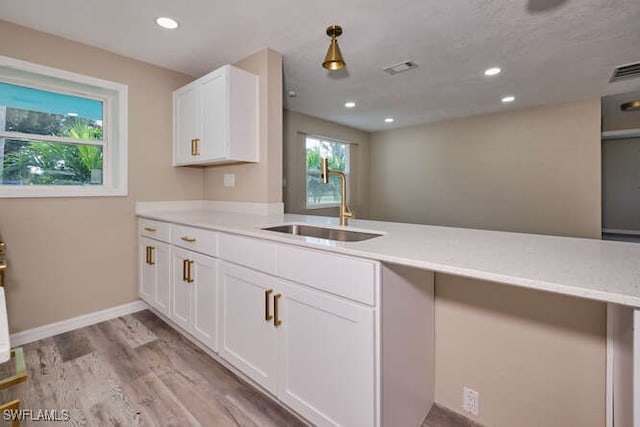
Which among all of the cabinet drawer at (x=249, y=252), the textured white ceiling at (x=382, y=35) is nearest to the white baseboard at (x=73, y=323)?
the cabinet drawer at (x=249, y=252)

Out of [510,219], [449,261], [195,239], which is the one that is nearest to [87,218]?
[195,239]

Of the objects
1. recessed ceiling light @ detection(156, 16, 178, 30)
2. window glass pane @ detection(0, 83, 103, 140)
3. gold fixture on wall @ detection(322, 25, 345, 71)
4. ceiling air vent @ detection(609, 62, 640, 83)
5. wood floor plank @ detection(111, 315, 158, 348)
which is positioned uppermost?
ceiling air vent @ detection(609, 62, 640, 83)

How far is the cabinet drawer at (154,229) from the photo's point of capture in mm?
2283

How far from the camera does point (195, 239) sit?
198 centimetres

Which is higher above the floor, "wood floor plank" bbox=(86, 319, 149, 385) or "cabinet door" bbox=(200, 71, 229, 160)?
"cabinet door" bbox=(200, 71, 229, 160)

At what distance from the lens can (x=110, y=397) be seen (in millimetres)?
1605

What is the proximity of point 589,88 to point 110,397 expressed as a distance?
5.44 meters

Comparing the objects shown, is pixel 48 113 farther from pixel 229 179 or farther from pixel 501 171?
pixel 501 171

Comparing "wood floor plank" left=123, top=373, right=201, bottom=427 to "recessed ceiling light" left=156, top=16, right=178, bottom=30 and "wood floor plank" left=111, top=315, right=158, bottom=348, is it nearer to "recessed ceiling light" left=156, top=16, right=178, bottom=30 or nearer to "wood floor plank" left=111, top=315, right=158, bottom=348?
"wood floor plank" left=111, top=315, right=158, bottom=348

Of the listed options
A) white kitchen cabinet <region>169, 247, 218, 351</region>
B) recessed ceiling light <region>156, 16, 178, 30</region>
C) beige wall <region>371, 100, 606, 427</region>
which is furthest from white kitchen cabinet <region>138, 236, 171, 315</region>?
beige wall <region>371, 100, 606, 427</region>

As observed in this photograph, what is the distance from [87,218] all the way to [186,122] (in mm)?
1157

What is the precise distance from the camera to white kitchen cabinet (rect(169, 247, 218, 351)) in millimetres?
1853

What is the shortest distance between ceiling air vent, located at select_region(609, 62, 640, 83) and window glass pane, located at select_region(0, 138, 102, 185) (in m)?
5.08

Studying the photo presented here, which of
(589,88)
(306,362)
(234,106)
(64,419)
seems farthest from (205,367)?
(589,88)
